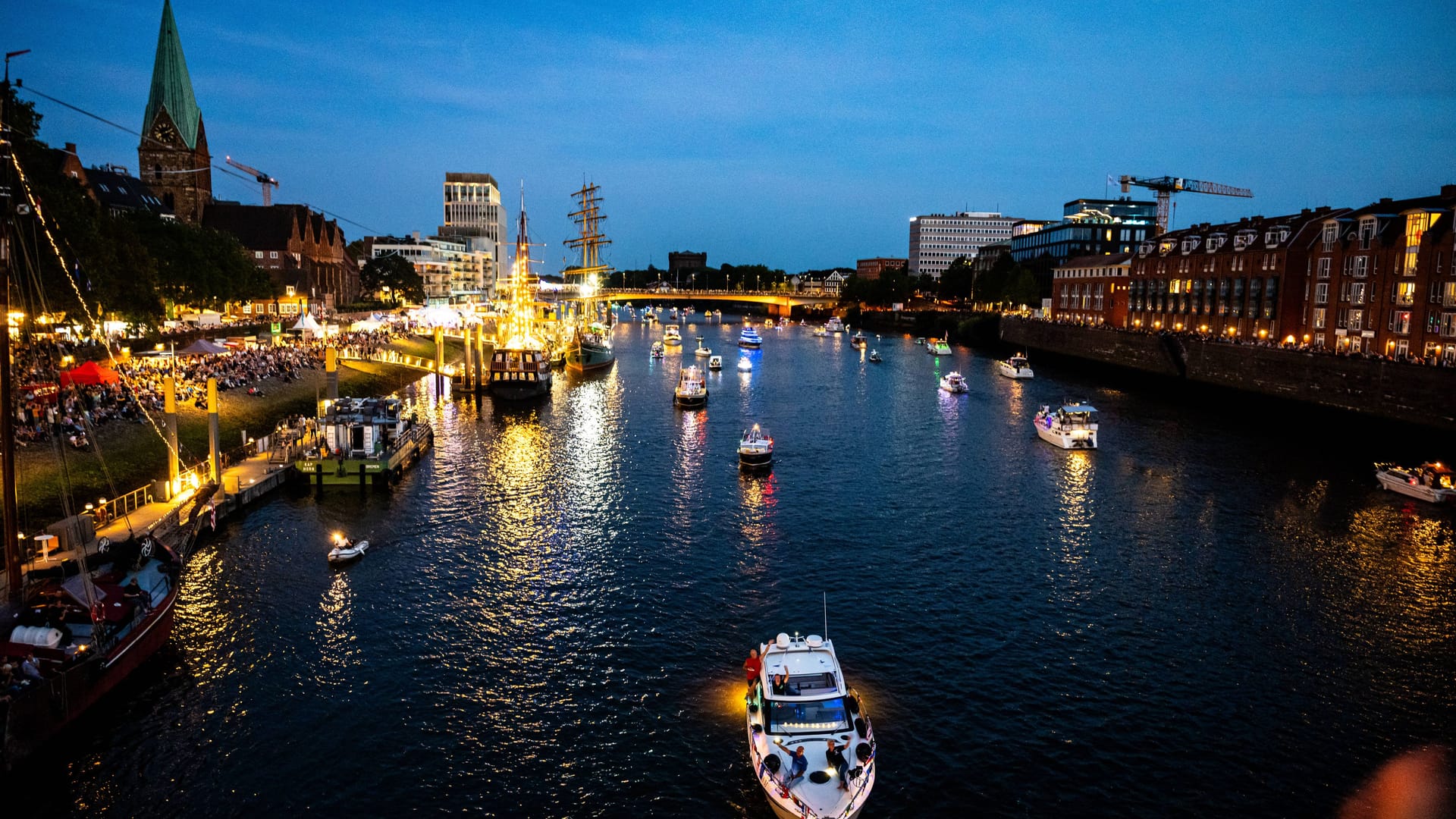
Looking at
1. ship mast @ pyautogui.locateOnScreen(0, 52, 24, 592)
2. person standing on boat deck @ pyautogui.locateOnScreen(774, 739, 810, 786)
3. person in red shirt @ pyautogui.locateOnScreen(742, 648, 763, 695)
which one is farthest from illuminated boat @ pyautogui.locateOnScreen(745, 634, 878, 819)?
ship mast @ pyautogui.locateOnScreen(0, 52, 24, 592)

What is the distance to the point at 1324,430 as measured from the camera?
68312 millimetres

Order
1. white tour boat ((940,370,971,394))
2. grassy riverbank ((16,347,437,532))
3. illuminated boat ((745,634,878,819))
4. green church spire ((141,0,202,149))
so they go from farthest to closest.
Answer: green church spire ((141,0,202,149)) < white tour boat ((940,370,971,394)) < grassy riverbank ((16,347,437,532)) < illuminated boat ((745,634,878,819))

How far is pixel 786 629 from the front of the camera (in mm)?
29984

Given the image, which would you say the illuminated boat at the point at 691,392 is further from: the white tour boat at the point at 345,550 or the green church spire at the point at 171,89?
the green church spire at the point at 171,89

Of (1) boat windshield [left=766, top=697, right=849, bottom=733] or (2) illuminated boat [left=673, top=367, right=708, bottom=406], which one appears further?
(2) illuminated boat [left=673, top=367, right=708, bottom=406]

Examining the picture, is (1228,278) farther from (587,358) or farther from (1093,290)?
(587,358)

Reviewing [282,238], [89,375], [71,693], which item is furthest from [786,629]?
[282,238]

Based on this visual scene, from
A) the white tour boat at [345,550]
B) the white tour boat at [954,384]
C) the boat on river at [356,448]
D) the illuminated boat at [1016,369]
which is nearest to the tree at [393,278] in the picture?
the illuminated boat at [1016,369]

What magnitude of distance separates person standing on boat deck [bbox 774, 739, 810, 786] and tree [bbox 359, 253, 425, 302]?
17242 cm

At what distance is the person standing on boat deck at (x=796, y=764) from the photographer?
19.3 meters

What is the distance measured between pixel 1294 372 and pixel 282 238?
139447 mm

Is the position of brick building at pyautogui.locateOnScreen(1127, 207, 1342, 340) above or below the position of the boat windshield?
above

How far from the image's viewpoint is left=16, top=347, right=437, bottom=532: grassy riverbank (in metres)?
35.6

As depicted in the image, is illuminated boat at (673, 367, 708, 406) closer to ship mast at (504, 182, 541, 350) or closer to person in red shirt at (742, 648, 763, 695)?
ship mast at (504, 182, 541, 350)
